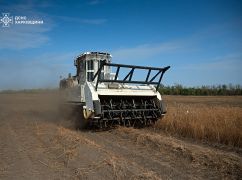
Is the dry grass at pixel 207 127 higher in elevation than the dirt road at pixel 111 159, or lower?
higher

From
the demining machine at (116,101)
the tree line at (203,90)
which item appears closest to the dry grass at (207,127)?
the demining machine at (116,101)

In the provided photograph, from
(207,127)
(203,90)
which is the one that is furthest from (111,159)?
(203,90)

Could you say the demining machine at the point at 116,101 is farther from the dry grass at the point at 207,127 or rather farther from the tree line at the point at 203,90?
the tree line at the point at 203,90

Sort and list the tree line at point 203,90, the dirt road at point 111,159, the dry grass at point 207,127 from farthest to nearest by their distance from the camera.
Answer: the tree line at point 203,90 → the dry grass at point 207,127 → the dirt road at point 111,159

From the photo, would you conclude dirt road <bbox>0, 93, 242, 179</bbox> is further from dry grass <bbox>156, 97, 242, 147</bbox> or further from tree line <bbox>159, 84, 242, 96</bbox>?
tree line <bbox>159, 84, 242, 96</bbox>

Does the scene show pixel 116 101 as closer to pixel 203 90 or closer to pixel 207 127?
pixel 207 127

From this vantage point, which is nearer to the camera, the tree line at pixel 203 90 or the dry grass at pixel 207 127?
the dry grass at pixel 207 127

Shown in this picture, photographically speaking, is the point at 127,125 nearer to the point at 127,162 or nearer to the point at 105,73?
the point at 105,73

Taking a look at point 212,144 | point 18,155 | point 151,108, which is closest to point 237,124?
point 212,144

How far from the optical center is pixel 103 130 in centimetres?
1045

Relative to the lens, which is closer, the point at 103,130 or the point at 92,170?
the point at 92,170

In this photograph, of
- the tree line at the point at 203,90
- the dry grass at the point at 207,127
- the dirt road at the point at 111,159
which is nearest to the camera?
the dirt road at the point at 111,159

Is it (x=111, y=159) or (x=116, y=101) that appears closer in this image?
(x=111, y=159)

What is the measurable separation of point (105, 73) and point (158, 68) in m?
2.68
